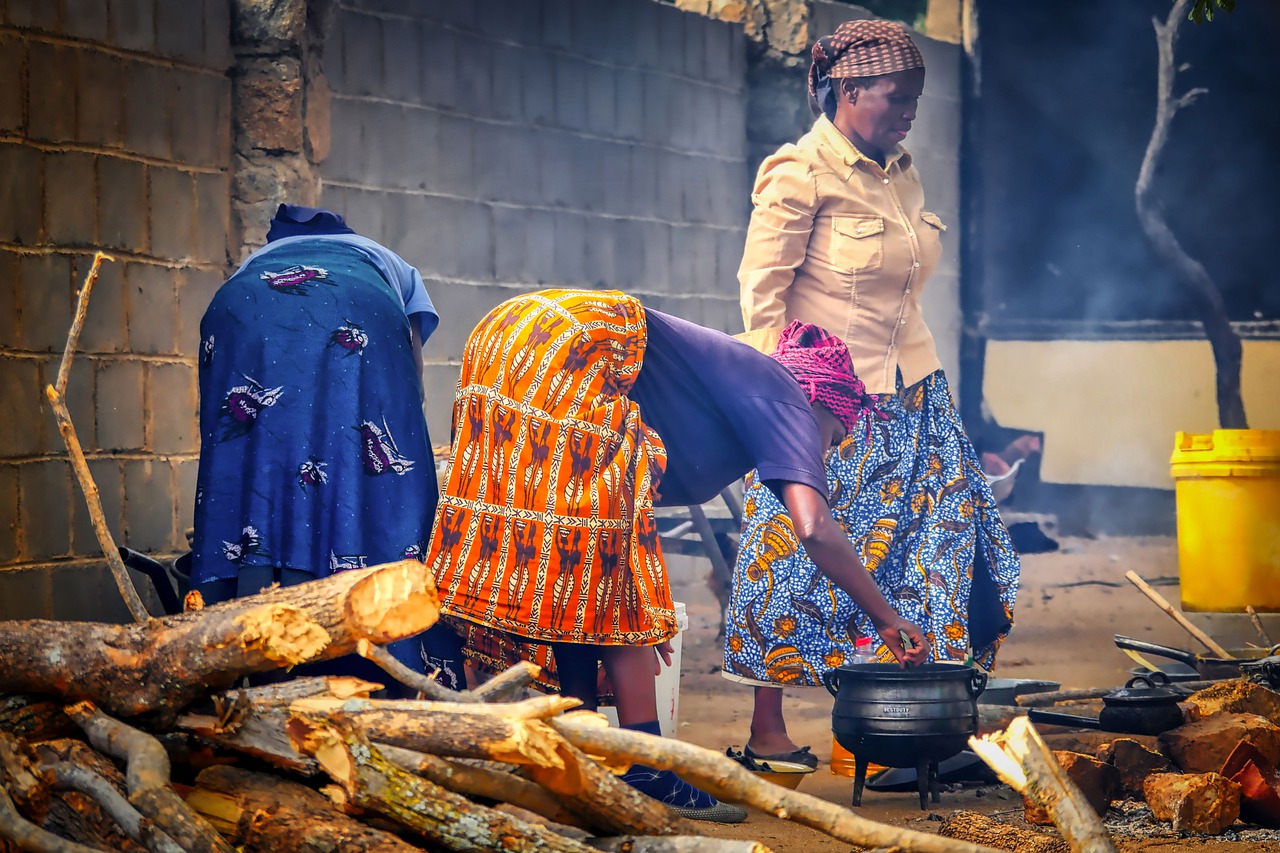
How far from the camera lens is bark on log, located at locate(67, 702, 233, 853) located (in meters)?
2.57

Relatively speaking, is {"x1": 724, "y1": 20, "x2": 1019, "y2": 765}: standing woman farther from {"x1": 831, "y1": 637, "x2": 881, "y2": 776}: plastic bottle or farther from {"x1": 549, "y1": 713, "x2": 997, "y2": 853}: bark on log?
{"x1": 549, "y1": 713, "x2": 997, "y2": 853}: bark on log

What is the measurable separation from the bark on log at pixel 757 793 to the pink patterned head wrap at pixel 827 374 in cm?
141

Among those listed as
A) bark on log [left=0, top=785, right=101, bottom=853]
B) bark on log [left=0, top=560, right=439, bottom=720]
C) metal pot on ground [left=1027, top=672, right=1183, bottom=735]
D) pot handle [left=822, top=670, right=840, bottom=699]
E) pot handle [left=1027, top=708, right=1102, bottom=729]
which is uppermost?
bark on log [left=0, top=560, right=439, bottom=720]

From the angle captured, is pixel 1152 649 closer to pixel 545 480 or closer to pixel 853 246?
pixel 853 246

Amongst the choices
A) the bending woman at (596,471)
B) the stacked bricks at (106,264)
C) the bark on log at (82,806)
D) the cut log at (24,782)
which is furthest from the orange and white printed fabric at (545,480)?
the stacked bricks at (106,264)

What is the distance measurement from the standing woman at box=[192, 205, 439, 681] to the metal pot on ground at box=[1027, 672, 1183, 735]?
7.02 feet

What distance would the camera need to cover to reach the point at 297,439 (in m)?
3.66

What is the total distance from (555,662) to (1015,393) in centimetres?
751

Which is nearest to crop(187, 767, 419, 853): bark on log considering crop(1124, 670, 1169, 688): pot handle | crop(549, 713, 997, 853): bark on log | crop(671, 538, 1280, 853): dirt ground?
crop(549, 713, 997, 853): bark on log

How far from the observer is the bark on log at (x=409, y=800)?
8.74 feet

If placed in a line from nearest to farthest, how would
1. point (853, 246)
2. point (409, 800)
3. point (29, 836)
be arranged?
1. point (29, 836)
2. point (409, 800)
3. point (853, 246)

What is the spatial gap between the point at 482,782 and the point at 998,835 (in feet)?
A: 4.63

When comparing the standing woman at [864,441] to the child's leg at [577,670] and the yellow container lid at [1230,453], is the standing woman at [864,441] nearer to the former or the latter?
the child's leg at [577,670]

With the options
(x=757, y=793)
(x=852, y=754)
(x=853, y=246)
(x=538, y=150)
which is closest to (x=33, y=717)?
(x=757, y=793)
